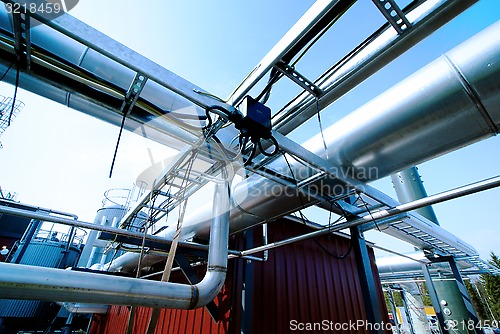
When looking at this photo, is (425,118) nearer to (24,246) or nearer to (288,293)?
(288,293)

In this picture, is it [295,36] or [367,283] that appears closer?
[295,36]

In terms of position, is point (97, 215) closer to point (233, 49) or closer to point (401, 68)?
point (233, 49)

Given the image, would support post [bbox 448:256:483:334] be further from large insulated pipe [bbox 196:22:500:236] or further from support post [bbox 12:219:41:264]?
support post [bbox 12:219:41:264]

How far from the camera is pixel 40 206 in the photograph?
4637mm

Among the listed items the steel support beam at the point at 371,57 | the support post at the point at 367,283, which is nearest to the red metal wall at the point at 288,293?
the support post at the point at 367,283

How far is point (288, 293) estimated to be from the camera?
326 cm

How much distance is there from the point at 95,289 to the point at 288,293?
2.85m

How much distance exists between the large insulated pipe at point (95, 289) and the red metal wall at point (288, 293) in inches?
72.1

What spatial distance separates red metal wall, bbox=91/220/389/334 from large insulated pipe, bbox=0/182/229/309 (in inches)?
72.1

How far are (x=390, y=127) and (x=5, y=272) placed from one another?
1918mm

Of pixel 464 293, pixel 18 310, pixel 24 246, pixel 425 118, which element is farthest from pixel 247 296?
pixel 18 310

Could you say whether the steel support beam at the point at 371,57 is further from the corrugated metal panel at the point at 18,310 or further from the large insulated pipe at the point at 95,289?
the corrugated metal panel at the point at 18,310

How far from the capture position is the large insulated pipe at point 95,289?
0.93 metres

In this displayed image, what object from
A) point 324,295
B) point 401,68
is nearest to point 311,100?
point 401,68
